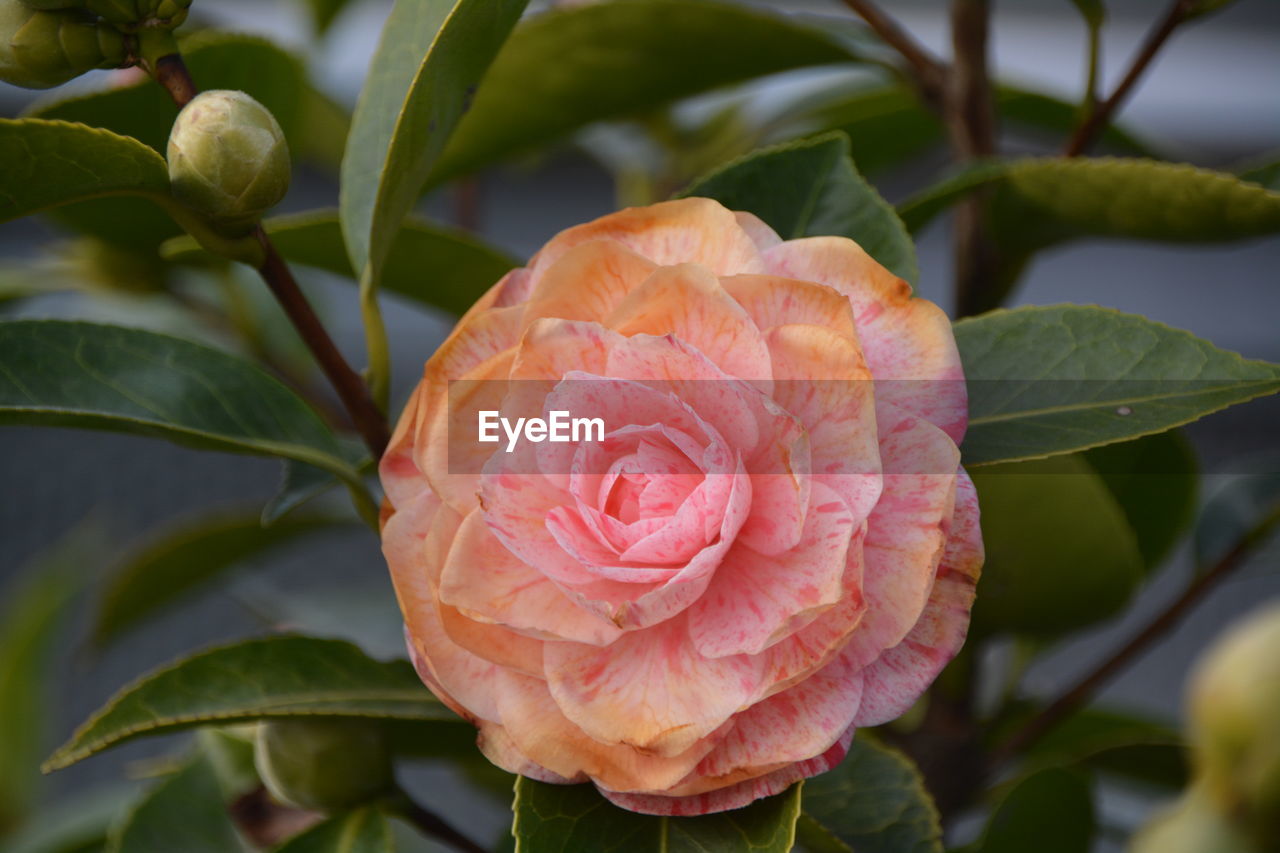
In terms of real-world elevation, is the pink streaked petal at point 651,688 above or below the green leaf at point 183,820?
above

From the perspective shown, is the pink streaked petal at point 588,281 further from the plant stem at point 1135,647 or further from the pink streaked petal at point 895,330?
the plant stem at point 1135,647

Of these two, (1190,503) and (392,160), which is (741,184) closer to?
(392,160)

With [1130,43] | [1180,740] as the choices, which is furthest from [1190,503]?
[1130,43]

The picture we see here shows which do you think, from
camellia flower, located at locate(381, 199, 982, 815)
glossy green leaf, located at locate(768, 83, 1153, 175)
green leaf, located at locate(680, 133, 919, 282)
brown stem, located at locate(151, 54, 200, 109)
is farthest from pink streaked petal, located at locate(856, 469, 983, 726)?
glossy green leaf, located at locate(768, 83, 1153, 175)

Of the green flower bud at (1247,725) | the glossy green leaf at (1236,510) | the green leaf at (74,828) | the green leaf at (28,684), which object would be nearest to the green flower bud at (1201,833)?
the green flower bud at (1247,725)

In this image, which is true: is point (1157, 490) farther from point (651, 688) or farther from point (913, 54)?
point (651, 688)

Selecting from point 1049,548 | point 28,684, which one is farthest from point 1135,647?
point 28,684
